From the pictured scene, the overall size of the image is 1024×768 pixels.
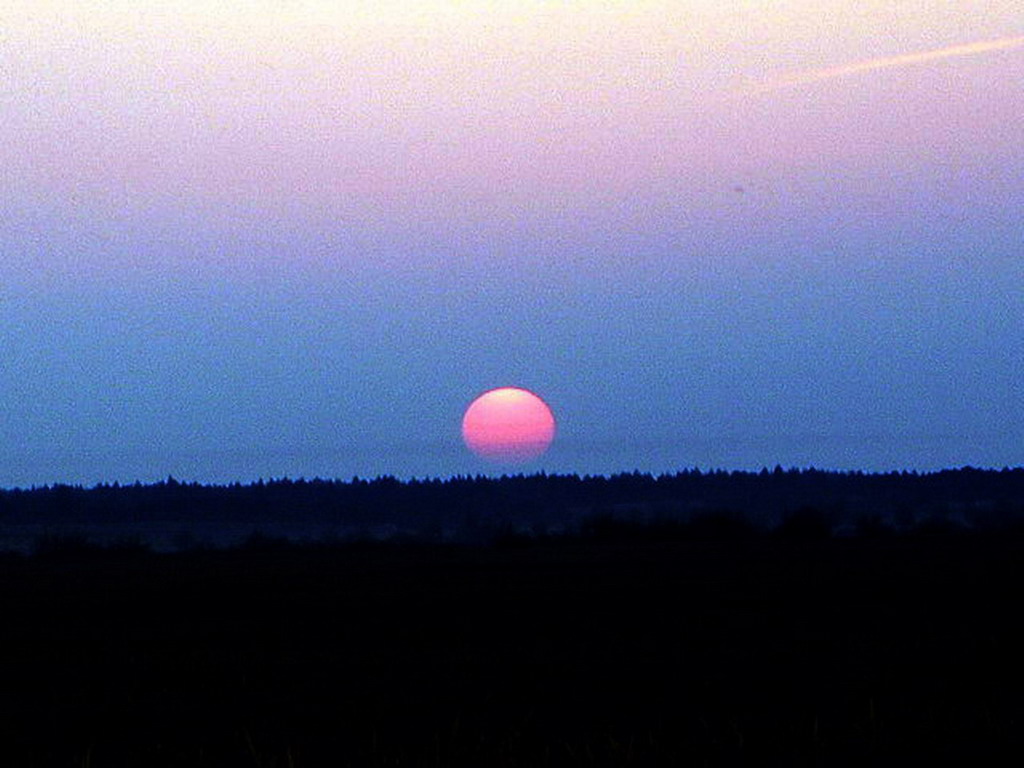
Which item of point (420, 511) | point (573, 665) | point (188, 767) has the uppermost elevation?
point (420, 511)

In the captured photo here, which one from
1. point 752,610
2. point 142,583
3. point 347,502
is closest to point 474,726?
point 752,610

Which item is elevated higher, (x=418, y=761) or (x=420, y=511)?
(x=420, y=511)

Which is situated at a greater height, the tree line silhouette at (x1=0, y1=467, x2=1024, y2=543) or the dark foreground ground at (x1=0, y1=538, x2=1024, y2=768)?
the tree line silhouette at (x1=0, y1=467, x2=1024, y2=543)

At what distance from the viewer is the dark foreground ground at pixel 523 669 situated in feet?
50.4

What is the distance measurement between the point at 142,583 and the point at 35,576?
536cm

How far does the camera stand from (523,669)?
2133 centimetres

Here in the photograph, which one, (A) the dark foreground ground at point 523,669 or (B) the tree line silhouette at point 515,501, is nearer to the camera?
(A) the dark foreground ground at point 523,669

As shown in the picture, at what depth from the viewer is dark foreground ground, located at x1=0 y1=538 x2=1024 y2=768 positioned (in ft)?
50.4

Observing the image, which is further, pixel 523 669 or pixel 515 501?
pixel 515 501

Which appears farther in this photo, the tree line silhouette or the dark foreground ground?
the tree line silhouette

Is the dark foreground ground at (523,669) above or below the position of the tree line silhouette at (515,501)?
below

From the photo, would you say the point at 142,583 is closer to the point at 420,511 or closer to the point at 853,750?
the point at 853,750

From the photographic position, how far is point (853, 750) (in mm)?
14094

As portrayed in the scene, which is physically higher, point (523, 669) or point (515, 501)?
point (515, 501)
